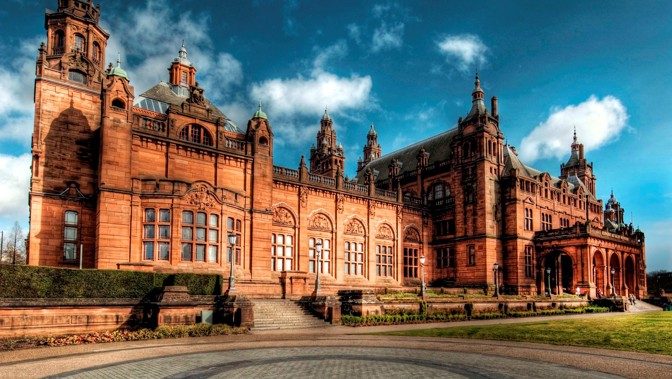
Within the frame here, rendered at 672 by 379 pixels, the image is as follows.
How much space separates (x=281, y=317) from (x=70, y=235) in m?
15.3

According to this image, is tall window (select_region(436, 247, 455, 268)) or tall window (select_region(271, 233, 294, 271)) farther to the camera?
tall window (select_region(436, 247, 455, 268))

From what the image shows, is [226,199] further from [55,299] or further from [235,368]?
[235,368]

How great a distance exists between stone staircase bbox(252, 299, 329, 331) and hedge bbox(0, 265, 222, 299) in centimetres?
378

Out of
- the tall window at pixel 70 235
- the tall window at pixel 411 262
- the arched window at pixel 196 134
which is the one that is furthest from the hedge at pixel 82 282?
the tall window at pixel 411 262

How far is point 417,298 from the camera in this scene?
36.2 meters

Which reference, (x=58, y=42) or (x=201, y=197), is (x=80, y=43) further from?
(x=201, y=197)

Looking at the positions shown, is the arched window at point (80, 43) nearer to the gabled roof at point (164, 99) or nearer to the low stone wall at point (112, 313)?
the gabled roof at point (164, 99)

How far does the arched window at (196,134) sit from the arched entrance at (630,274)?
2148 inches

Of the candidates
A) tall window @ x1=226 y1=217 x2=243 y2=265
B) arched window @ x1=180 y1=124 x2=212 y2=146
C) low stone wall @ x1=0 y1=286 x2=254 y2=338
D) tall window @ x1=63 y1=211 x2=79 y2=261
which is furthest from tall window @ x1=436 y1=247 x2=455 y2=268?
tall window @ x1=63 y1=211 x2=79 y2=261

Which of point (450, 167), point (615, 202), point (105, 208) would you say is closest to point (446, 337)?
point (105, 208)

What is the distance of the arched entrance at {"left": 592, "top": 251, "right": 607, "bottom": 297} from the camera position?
183 ft

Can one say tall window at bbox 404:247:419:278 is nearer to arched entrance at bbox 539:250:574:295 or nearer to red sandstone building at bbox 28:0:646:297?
red sandstone building at bbox 28:0:646:297

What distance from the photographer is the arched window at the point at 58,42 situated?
36.7 metres

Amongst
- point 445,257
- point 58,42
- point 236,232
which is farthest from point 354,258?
point 58,42
